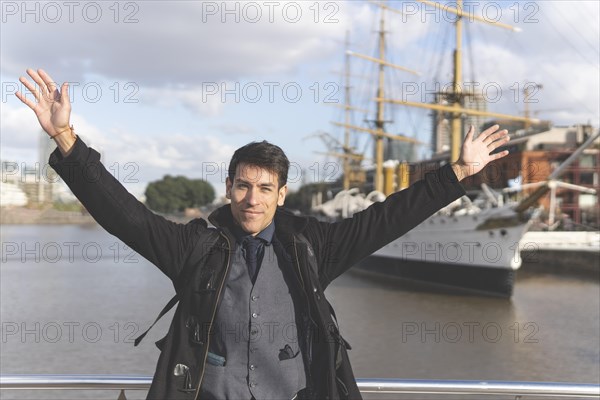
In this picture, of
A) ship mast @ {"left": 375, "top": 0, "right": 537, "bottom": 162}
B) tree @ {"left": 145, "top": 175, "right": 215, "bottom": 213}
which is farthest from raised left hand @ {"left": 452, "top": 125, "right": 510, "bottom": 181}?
tree @ {"left": 145, "top": 175, "right": 215, "bottom": 213}

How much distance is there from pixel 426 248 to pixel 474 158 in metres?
27.0

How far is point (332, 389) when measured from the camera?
2.14 meters

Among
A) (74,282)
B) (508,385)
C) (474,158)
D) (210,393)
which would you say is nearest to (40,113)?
(210,393)

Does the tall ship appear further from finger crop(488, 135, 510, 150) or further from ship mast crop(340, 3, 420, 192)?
finger crop(488, 135, 510, 150)

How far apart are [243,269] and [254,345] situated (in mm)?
263

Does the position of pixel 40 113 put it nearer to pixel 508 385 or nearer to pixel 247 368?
pixel 247 368

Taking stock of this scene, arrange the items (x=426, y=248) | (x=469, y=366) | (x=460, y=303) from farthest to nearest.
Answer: (x=426, y=248) → (x=460, y=303) → (x=469, y=366)

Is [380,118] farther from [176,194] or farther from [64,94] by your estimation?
[176,194]

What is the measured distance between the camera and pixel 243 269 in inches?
88.4

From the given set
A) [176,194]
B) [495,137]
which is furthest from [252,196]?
[176,194]

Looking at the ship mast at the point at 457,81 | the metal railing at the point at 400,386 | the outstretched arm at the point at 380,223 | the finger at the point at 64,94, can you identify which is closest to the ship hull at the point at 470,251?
the ship mast at the point at 457,81

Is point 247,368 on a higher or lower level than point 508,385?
higher

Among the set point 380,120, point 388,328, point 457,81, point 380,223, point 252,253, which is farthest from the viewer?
point 380,120

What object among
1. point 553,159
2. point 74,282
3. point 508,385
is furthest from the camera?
point 553,159
